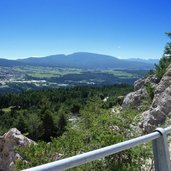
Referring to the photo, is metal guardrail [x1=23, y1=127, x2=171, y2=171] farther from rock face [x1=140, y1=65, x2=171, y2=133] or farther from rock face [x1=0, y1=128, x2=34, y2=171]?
rock face [x1=0, y1=128, x2=34, y2=171]

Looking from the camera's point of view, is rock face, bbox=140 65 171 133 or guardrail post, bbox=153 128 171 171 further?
rock face, bbox=140 65 171 133

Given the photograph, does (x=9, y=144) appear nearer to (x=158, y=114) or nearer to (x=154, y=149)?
(x=158, y=114)

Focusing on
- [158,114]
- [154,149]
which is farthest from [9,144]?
[154,149]

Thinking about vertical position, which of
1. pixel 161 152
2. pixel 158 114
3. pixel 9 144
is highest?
pixel 161 152

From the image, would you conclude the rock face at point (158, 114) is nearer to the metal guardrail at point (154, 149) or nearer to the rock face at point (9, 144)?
the rock face at point (9, 144)

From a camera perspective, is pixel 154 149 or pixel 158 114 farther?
pixel 158 114

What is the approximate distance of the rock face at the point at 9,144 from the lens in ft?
99.9

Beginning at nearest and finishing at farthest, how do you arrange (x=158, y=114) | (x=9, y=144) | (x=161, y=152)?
(x=161, y=152) → (x=158, y=114) → (x=9, y=144)

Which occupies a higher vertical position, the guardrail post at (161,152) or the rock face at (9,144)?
the guardrail post at (161,152)

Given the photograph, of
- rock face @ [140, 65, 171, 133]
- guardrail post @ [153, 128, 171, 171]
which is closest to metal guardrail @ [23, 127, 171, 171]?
guardrail post @ [153, 128, 171, 171]

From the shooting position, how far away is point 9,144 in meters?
32.0

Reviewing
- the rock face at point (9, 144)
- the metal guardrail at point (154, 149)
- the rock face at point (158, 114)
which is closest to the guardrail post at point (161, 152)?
the metal guardrail at point (154, 149)

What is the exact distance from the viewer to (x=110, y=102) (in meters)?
79.5

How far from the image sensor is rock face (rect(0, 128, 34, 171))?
30.4 m
